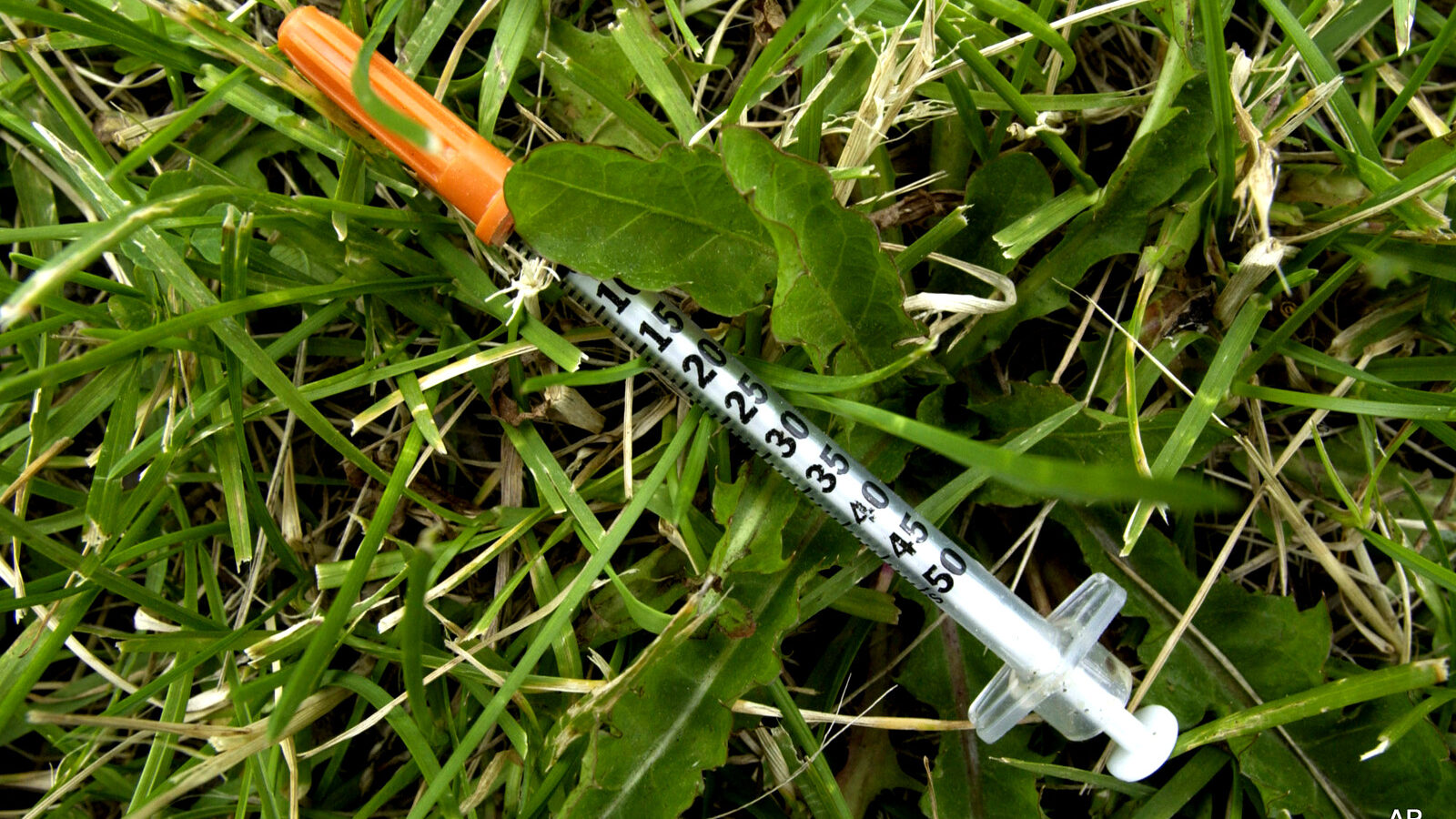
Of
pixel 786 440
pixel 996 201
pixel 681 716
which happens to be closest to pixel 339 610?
pixel 681 716

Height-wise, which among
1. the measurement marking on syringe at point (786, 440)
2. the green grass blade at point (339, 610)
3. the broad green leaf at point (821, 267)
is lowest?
the green grass blade at point (339, 610)

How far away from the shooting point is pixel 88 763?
43.6 inches

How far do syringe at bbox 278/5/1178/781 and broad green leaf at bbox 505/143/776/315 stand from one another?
0.20 ft

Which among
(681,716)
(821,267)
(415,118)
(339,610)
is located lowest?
(681,716)

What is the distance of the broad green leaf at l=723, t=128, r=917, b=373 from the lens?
2.85ft

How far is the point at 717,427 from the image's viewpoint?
3.45ft

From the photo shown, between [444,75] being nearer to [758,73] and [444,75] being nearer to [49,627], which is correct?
[758,73]

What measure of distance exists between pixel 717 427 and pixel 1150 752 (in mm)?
580

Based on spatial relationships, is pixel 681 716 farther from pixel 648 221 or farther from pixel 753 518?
pixel 648 221

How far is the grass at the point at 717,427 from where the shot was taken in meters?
1.00

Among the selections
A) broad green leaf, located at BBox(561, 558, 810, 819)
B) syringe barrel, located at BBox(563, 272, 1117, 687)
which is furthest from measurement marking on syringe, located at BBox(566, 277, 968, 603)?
broad green leaf, located at BBox(561, 558, 810, 819)

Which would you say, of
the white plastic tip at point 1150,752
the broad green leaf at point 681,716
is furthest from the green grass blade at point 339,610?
the white plastic tip at point 1150,752

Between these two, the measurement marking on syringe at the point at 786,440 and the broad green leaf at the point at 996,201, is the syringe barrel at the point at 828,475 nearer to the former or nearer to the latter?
the measurement marking on syringe at the point at 786,440

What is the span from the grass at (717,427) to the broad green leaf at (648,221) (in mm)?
22
